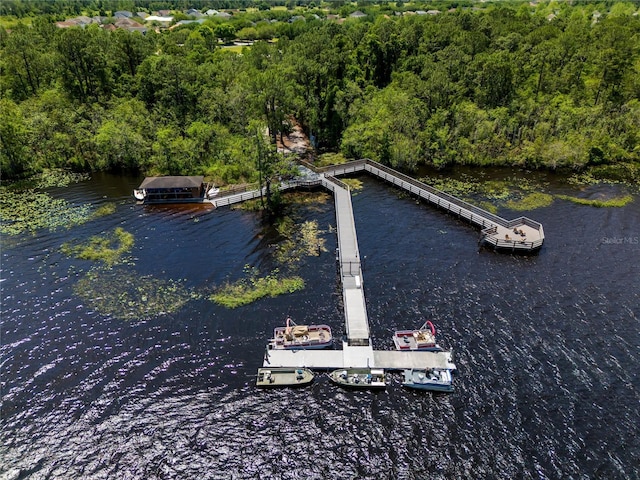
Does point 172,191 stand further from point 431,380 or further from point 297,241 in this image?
point 431,380

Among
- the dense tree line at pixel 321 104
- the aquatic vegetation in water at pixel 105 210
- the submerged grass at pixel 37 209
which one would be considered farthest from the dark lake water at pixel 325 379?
the dense tree line at pixel 321 104

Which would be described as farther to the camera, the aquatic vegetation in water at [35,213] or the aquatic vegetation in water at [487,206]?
the aquatic vegetation in water at [487,206]

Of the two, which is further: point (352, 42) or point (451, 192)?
point (352, 42)

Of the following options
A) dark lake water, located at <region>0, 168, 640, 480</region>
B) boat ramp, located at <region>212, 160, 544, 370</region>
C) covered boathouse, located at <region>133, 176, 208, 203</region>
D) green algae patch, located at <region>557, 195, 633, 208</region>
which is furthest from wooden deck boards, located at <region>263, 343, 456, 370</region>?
green algae patch, located at <region>557, 195, 633, 208</region>

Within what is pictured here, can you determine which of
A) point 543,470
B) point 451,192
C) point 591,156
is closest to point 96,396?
point 543,470

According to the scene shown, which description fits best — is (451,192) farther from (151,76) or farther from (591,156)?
(151,76)

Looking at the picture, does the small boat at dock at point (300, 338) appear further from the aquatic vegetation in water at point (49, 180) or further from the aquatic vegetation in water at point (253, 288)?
the aquatic vegetation in water at point (49, 180)
